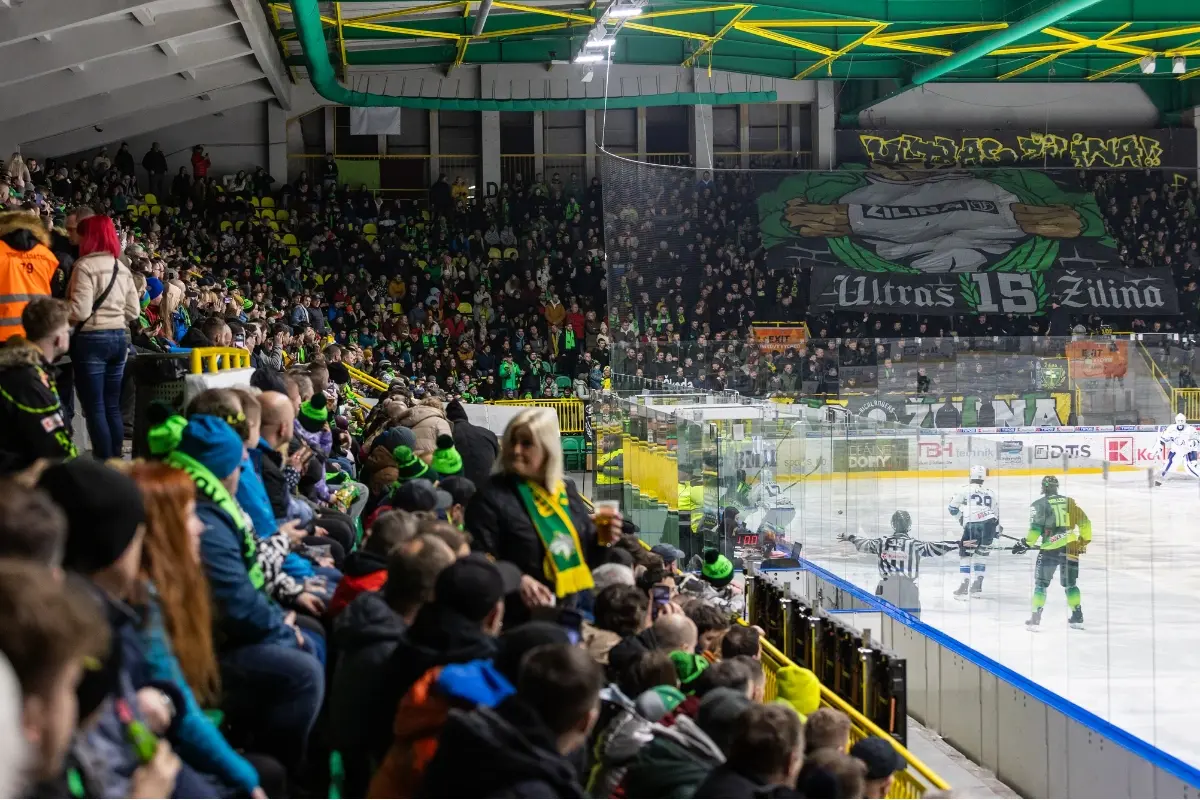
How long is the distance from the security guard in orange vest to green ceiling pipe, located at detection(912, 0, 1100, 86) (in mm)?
17430

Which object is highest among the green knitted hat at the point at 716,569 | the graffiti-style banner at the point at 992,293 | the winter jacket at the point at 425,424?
the graffiti-style banner at the point at 992,293

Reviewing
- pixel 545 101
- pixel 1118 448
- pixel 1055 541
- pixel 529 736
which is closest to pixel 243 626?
pixel 529 736

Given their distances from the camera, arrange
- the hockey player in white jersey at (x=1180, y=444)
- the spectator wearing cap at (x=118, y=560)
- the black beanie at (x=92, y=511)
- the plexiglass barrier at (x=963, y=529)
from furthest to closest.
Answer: the hockey player in white jersey at (x=1180, y=444) < the plexiglass barrier at (x=963, y=529) < the black beanie at (x=92, y=511) < the spectator wearing cap at (x=118, y=560)

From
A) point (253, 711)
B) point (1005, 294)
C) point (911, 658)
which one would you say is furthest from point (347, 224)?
point (253, 711)

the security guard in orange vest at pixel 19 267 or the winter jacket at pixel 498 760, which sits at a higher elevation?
the security guard in orange vest at pixel 19 267

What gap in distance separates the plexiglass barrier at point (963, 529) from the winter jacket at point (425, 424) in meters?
3.59

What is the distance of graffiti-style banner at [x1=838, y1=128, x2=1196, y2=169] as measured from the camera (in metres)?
31.5

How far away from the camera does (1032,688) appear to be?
8.61 m

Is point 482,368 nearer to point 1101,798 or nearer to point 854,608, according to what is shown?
point 854,608

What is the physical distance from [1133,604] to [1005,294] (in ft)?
71.3

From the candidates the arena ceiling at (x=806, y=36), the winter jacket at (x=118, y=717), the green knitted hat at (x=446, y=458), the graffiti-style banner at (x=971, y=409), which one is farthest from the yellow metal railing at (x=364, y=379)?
the winter jacket at (x=118, y=717)

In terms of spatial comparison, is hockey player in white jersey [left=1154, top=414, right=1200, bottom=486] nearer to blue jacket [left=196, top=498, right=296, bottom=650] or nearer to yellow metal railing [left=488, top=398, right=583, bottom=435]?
yellow metal railing [left=488, top=398, right=583, bottom=435]

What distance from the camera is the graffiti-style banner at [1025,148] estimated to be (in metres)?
31.5

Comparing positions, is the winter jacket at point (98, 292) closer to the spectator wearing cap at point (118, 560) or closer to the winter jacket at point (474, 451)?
the winter jacket at point (474, 451)
